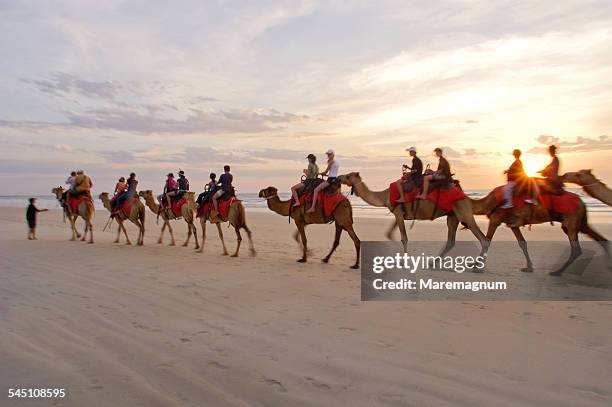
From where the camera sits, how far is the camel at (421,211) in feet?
35.8

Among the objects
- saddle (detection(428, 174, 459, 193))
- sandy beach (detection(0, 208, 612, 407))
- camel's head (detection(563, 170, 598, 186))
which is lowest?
sandy beach (detection(0, 208, 612, 407))

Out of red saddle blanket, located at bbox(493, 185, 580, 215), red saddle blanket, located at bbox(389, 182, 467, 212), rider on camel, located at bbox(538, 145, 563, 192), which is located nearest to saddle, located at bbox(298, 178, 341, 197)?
red saddle blanket, located at bbox(389, 182, 467, 212)

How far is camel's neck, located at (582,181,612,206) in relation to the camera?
9820 mm

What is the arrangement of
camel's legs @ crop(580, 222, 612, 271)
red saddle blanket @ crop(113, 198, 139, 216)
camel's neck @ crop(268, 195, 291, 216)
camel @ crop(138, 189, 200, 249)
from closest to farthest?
1. camel's legs @ crop(580, 222, 612, 271)
2. camel's neck @ crop(268, 195, 291, 216)
3. camel @ crop(138, 189, 200, 249)
4. red saddle blanket @ crop(113, 198, 139, 216)

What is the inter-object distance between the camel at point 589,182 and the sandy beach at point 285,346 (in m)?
3.71

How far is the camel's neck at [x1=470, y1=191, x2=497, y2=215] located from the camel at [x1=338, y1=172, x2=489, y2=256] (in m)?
0.21

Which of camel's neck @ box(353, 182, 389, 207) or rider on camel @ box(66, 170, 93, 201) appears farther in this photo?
rider on camel @ box(66, 170, 93, 201)

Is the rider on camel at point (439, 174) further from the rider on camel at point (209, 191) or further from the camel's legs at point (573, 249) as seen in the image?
the rider on camel at point (209, 191)

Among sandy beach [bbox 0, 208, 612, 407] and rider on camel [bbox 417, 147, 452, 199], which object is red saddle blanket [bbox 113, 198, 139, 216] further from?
rider on camel [bbox 417, 147, 452, 199]

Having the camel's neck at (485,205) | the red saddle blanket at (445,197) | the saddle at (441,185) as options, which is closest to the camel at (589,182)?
the camel's neck at (485,205)

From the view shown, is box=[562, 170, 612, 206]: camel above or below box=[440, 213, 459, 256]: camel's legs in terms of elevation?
above

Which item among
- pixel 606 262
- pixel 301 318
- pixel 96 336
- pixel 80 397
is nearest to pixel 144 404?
pixel 80 397

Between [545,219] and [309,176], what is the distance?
6032 mm

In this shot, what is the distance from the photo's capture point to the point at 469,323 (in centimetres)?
619
